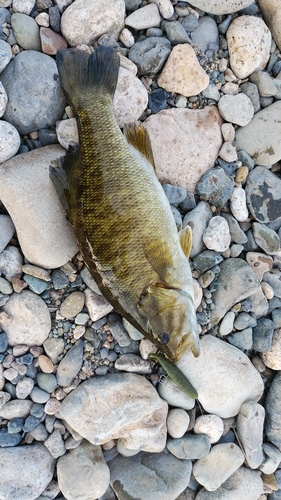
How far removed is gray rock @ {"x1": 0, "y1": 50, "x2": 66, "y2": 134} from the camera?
2822mm

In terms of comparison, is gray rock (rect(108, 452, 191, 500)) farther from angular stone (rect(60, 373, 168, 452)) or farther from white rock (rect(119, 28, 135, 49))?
white rock (rect(119, 28, 135, 49))

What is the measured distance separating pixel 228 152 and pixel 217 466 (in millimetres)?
2234

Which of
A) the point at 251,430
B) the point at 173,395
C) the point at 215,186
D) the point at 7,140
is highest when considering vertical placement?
the point at 7,140

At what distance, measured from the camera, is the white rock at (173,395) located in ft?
9.89

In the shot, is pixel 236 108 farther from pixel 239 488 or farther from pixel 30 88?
pixel 239 488

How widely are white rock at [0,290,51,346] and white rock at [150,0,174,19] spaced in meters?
2.13

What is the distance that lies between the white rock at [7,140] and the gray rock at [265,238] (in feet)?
5.72

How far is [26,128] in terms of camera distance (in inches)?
114

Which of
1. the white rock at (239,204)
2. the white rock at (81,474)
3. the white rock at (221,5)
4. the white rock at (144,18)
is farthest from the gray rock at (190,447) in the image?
the white rock at (221,5)

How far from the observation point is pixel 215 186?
→ 3053mm

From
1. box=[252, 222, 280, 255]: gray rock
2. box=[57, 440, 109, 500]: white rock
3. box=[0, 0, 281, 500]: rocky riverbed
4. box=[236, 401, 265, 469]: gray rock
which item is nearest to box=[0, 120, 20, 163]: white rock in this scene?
box=[0, 0, 281, 500]: rocky riverbed

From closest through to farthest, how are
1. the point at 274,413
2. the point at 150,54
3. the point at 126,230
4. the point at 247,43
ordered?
the point at 126,230
the point at 150,54
the point at 247,43
the point at 274,413

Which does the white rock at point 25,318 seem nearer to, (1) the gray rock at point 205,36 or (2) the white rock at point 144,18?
(2) the white rock at point 144,18

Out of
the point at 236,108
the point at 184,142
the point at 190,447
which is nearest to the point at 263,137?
the point at 236,108
